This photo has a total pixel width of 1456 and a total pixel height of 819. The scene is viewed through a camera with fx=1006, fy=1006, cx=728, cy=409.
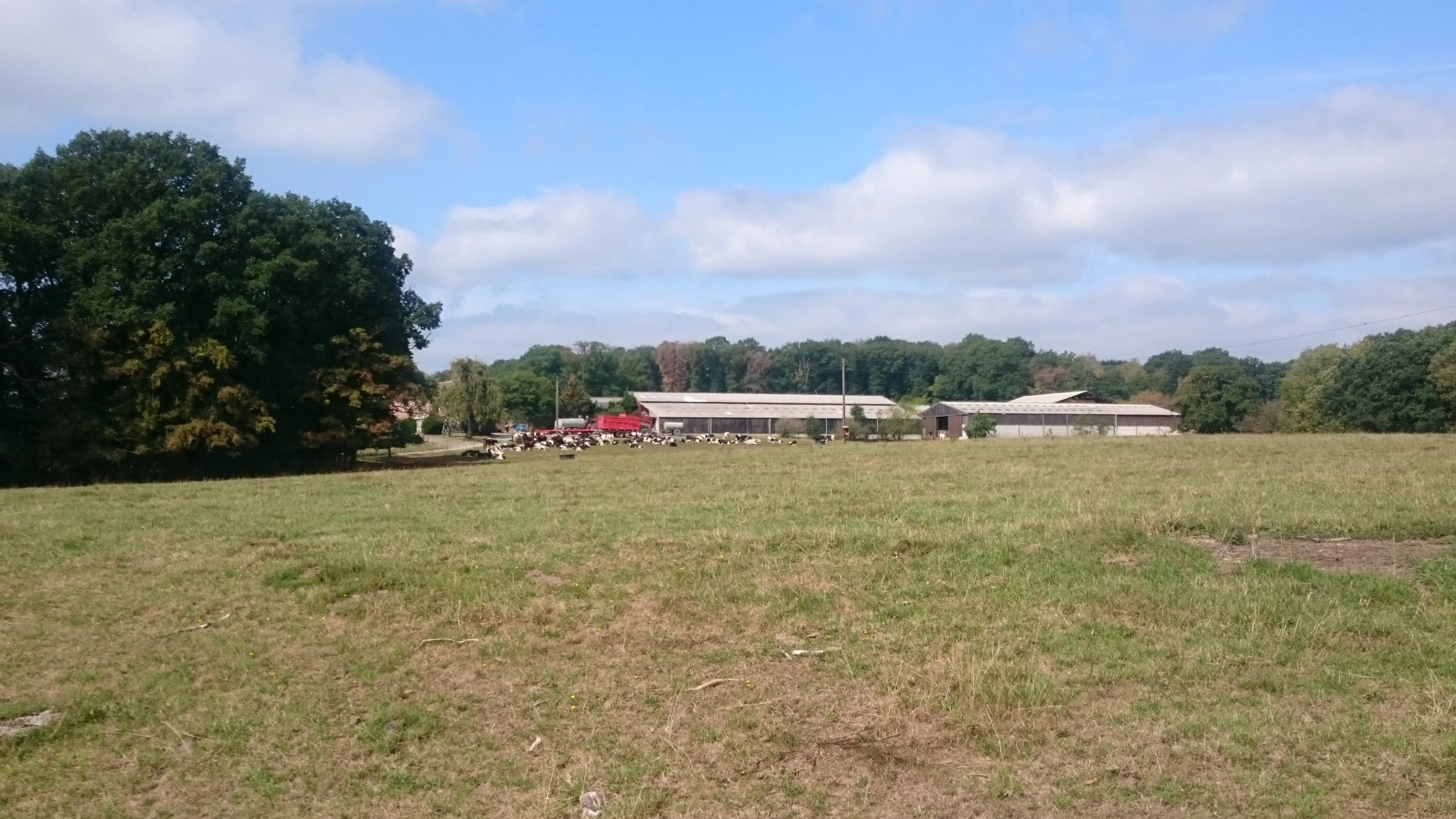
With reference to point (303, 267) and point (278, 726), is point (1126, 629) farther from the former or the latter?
point (303, 267)

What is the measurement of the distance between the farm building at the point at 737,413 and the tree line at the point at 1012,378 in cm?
565

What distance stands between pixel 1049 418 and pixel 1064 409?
3.37 meters

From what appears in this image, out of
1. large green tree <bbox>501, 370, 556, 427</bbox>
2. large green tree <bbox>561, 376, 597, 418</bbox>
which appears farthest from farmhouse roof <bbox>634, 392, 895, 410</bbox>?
large green tree <bbox>501, 370, 556, 427</bbox>

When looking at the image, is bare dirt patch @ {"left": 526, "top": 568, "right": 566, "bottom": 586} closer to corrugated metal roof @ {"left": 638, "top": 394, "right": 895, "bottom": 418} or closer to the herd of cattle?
the herd of cattle

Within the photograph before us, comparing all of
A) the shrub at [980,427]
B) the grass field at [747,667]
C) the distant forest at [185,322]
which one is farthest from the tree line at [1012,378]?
the grass field at [747,667]

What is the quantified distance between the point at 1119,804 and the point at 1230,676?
247 cm

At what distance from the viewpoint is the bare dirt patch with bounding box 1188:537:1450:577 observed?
38.1 ft

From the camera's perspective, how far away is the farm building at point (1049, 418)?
3743 inches

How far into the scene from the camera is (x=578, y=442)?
68312 millimetres

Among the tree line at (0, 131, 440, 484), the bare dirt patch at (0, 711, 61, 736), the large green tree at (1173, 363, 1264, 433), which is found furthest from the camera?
the large green tree at (1173, 363, 1264, 433)

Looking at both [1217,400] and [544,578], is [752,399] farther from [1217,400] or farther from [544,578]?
[544,578]

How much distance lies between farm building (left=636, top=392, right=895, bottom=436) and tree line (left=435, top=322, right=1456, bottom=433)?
18.5 ft

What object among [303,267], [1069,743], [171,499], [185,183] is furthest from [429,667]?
[185,183]

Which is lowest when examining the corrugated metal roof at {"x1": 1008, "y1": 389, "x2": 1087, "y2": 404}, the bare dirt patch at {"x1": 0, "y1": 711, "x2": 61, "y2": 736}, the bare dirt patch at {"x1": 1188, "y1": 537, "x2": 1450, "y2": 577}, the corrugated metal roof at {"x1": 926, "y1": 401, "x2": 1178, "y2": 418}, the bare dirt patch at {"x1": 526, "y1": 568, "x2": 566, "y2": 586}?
the bare dirt patch at {"x1": 0, "y1": 711, "x2": 61, "y2": 736}
